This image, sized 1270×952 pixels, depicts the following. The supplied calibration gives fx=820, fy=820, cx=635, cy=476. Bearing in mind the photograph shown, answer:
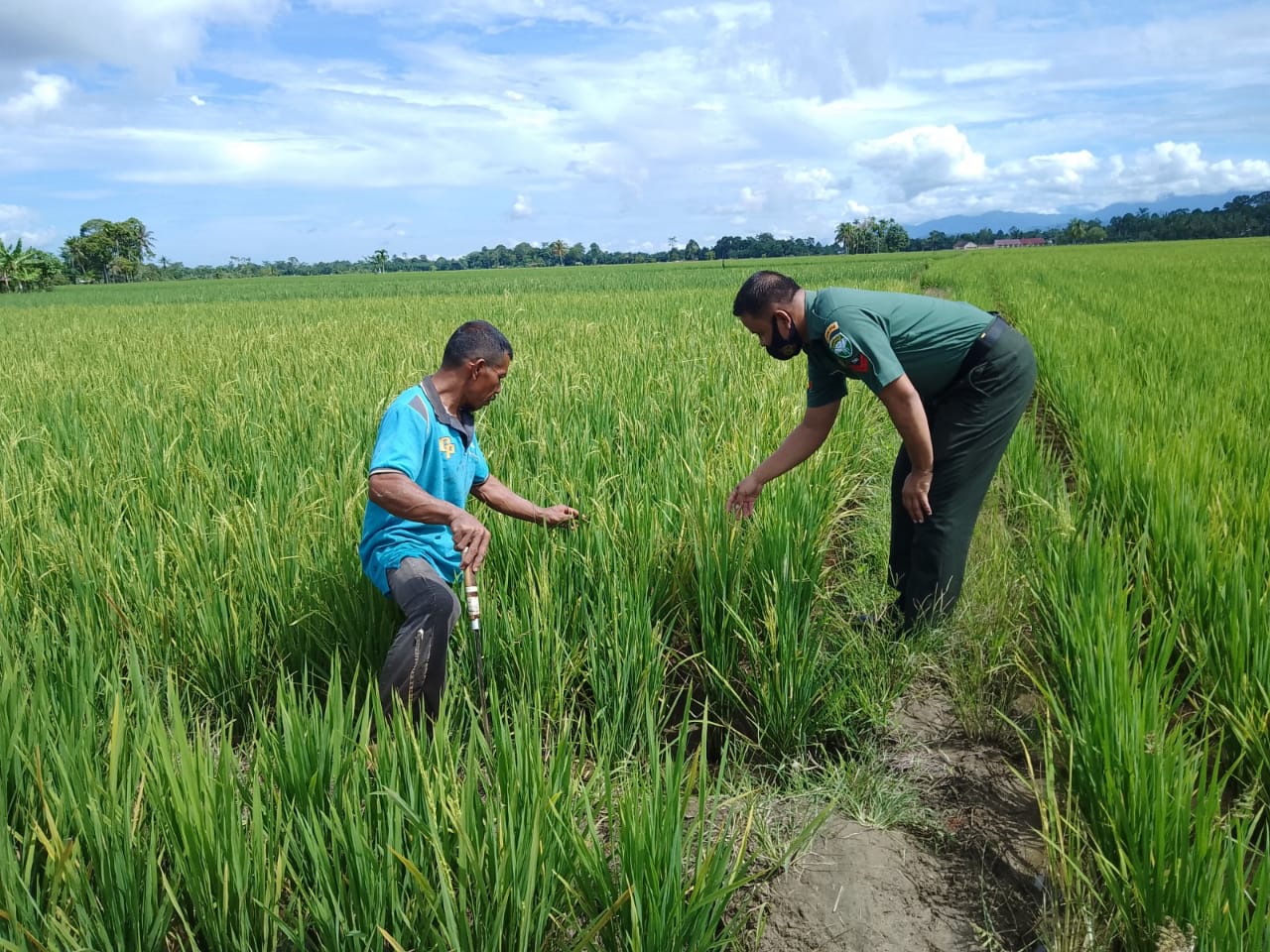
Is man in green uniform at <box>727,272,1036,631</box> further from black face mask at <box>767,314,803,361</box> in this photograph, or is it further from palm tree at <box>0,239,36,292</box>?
palm tree at <box>0,239,36,292</box>

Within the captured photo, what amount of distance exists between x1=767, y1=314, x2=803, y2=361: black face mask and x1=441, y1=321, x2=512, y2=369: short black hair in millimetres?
866

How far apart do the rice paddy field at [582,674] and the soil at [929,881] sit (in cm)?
9

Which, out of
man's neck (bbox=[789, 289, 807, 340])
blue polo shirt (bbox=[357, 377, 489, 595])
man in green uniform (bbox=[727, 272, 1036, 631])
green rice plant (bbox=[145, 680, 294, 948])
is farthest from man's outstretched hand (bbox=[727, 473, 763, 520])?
green rice plant (bbox=[145, 680, 294, 948])

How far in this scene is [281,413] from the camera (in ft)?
16.7

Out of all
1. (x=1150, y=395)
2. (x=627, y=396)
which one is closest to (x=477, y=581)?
(x=627, y=396)

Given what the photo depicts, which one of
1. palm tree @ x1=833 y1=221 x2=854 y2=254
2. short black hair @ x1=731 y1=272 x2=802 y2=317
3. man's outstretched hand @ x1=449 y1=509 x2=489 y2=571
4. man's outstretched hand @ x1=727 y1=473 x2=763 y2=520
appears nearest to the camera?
man's outstretched hand @ x1=449 y1=509 x2=489 y2=571

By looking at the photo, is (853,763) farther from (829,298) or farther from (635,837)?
(829,298)

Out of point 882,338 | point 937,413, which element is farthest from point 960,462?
point 882,338

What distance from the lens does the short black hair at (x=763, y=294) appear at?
8.61 ft

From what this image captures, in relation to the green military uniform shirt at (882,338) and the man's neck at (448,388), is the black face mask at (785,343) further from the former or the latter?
the man's neck at (448,388)

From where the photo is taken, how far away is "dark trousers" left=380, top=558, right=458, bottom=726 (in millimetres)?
2156

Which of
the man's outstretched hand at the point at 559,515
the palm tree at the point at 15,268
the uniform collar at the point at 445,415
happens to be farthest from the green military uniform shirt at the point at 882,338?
the palm tree at the point at 15,268

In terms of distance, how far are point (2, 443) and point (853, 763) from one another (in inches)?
181

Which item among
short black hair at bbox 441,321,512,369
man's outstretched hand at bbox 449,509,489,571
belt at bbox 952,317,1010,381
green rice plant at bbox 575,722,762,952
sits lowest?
green rice plant at bbox 575,722,762,952
